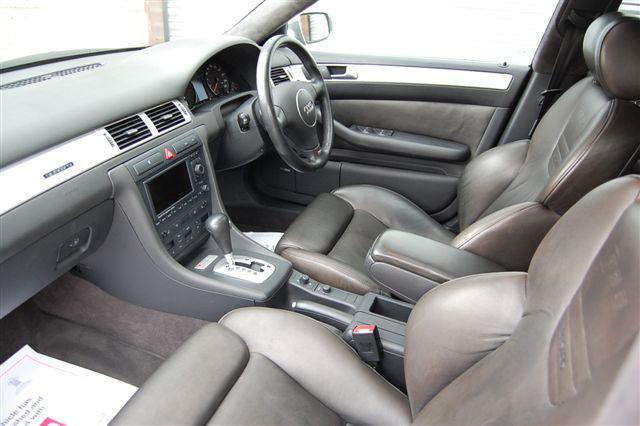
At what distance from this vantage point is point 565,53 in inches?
67.5

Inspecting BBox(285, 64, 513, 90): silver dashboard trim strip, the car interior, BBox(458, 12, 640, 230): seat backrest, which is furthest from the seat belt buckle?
BBox(285, 64, 513, 90): silver dashboard trim strip

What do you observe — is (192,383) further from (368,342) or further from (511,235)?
(511,235)

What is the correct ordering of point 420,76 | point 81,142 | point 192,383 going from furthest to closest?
1. point 420,76
2. point 81,142
3. point 192,383

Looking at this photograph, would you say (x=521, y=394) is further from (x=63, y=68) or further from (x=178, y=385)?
(x=63, y=68)

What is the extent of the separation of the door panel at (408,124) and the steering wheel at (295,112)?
27 cm

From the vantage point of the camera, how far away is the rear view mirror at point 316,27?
2.06 meters

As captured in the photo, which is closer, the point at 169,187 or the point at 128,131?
the point at 128,131

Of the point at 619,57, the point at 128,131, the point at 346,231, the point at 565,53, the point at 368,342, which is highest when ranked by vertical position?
the point at 619,57

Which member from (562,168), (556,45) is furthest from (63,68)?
→ (556,45)

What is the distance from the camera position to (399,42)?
2.60 metres

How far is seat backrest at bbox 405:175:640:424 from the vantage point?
0.41 meters

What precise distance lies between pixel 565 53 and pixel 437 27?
1.00 metres

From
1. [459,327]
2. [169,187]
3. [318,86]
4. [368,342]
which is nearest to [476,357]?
[459,327]

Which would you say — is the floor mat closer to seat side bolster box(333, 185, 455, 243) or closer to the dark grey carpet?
the dark grey carpet
